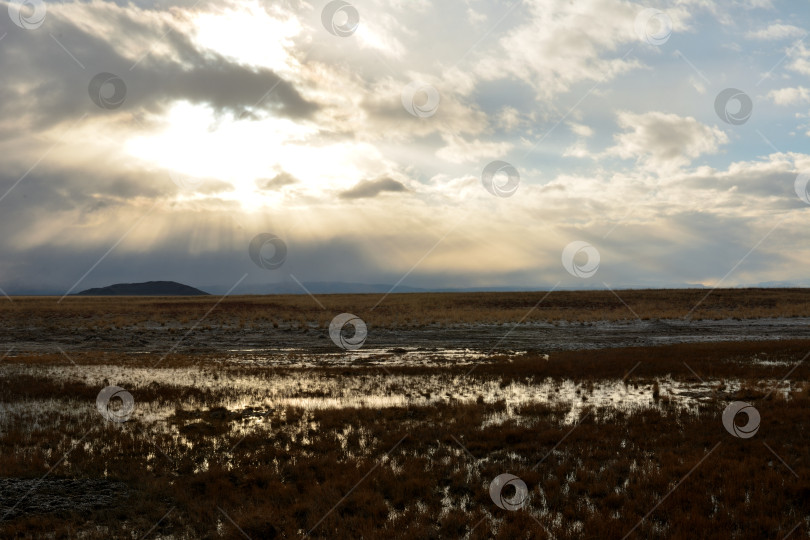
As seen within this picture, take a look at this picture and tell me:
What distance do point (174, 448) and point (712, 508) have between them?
11285 millimetres

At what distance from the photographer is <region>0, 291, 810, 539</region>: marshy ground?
7711mm

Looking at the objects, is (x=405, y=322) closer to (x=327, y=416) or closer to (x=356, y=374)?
(x=356, y=374)

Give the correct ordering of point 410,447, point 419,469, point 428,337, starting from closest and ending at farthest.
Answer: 1. point 419,469
2. point 410,447
3. point 428,337

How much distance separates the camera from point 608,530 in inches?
283

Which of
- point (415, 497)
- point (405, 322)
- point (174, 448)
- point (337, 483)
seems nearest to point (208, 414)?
point (174, 448)

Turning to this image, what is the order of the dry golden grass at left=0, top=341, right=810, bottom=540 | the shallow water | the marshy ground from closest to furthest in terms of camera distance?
the dry golden grass at left=0, top=341, right=810, bottom=540 < the marshy ground < the shallow water

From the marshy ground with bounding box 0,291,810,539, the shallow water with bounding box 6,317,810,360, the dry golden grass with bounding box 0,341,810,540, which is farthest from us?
the shallow water with bounding box 6,317,810,360

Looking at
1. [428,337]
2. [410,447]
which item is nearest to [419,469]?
[410,447]

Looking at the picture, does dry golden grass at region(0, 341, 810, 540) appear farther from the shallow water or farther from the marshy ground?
the shallow water

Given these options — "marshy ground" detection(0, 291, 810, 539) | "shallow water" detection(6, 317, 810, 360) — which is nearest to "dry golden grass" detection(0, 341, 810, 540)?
"marshy ground" detection(0, 291, 810, 539)

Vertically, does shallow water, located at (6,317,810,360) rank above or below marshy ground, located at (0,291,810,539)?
above

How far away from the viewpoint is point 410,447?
37.4 ft

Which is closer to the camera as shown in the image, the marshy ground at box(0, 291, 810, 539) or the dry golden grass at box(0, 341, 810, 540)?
the dry golden grass at box(0, 341, 810, 540)

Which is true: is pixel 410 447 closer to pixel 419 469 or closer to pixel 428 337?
pixel 419 469
